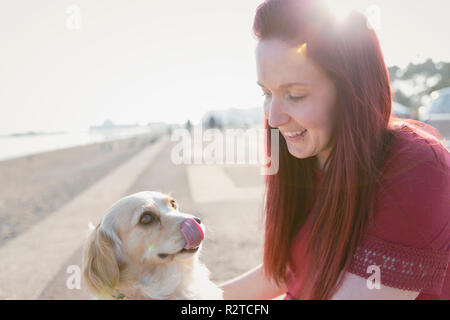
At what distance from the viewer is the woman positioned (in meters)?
1.39

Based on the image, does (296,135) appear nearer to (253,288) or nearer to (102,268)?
(253,288)

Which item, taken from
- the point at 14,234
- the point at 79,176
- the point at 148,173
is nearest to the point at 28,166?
the point at 79,176

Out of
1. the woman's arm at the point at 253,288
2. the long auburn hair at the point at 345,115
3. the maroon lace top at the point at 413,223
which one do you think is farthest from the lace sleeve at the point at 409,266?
the woman's arm at the point at 253,288

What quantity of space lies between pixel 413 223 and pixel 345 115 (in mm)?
541

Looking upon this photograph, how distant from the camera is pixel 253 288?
2.43m

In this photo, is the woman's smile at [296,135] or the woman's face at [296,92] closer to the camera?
the woman's face at [296,92]

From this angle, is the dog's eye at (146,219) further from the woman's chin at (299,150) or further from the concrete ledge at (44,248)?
the concrete ledge at (44,248)

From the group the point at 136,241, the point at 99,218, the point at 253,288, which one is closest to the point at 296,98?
the point at 253,288

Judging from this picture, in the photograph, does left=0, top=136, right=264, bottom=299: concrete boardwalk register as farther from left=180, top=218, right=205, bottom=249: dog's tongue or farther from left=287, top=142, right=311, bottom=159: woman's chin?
left=287, top=142, right=311, bottom=159: woman's chin

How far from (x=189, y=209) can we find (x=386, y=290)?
5.91 m

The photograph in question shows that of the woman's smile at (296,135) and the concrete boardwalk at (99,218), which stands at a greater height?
the woman's smile at (296,135)

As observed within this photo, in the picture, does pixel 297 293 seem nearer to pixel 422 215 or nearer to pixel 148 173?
pixel 422 215

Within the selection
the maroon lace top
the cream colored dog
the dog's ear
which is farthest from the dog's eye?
the maroon lace top

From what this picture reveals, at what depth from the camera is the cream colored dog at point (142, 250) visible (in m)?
2.37
